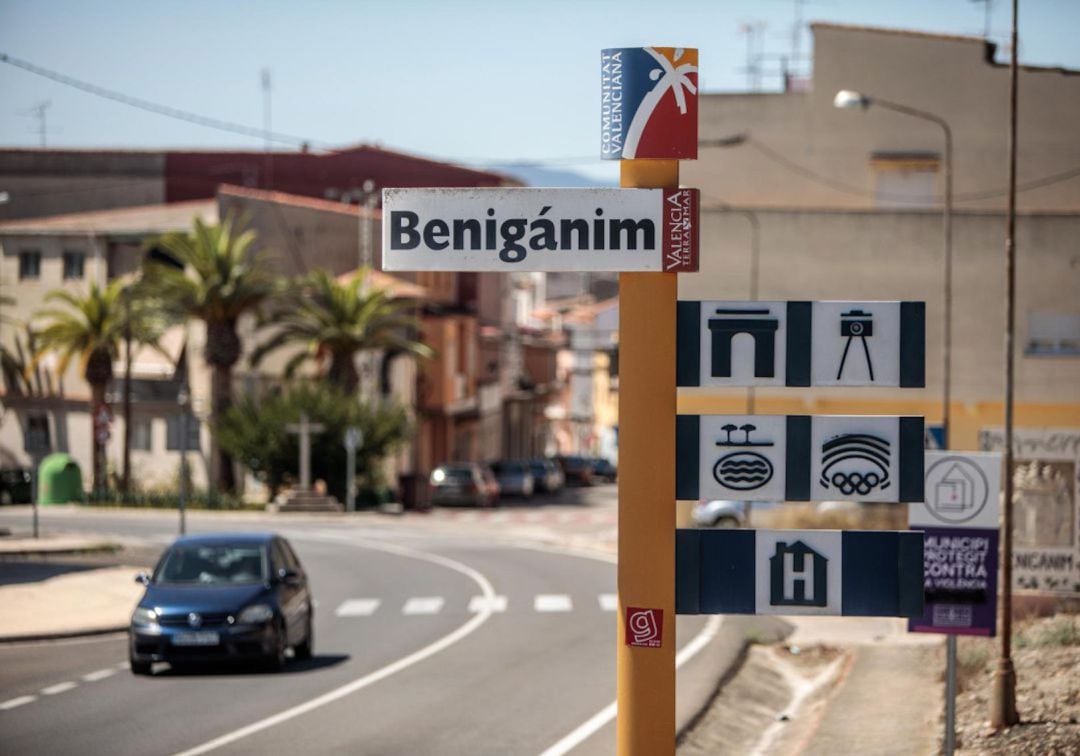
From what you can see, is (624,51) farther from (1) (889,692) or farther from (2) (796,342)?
(1) (889,692)

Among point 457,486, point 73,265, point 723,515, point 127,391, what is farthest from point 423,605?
point 73,265

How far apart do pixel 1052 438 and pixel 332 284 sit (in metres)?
41.7

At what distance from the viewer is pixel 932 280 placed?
4988cm

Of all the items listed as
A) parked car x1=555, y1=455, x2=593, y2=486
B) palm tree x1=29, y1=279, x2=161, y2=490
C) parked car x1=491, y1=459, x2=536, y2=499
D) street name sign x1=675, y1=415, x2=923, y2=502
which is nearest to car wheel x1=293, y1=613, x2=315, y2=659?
street name sign x1=675, y1=415, x2=923, y2=502

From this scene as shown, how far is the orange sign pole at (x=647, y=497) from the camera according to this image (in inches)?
376

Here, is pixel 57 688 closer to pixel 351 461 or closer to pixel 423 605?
pixel 423 605

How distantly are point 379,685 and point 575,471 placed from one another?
6443 centimetres

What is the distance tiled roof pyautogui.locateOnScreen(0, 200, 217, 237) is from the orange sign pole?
5566 cm

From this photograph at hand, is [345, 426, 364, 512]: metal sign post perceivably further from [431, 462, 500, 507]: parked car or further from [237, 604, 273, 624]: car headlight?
[237, 604, 273, 624]: car headlight

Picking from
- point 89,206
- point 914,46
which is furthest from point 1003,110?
point 89,206

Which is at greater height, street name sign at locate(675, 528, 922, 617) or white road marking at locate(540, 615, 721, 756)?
street name sign at locate(675, 528, 922, 617)

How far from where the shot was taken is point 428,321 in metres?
73.7

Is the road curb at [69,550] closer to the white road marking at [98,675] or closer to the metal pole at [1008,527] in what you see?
the white road marking at [98,675]

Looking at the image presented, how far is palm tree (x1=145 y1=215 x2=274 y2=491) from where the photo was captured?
57531 millimetres
